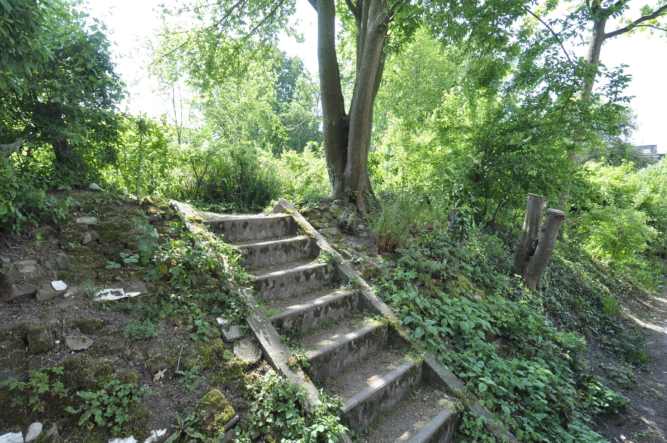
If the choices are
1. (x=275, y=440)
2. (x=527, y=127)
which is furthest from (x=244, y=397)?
(x=527, y=127)

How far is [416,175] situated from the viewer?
767 cm

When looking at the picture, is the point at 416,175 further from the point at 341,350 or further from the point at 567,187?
the point at 341,350

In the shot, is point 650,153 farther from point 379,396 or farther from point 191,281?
point 191,281

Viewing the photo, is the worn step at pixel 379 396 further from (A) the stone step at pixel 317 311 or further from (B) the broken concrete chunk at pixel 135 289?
(B) the broken concrete chunk at pixel 135 289

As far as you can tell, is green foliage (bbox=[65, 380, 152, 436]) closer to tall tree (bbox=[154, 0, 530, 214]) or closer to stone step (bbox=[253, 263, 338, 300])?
stone step (bbox=[253, 263, 338, 300])

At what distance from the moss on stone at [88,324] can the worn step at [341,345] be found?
1.59 meters

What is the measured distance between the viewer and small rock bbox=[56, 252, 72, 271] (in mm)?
2556

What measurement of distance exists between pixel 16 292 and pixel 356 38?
21.1ft

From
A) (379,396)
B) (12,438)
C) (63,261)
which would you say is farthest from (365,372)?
(63,261)

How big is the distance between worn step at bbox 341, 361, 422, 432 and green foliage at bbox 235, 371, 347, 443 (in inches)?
8.3

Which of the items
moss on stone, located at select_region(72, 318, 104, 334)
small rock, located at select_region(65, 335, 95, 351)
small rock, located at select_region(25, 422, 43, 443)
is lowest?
small rock, located at select_region(25, 422, 43, 443)

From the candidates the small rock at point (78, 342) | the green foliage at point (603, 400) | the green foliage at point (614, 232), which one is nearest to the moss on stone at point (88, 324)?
the small rock at point (78, 342)

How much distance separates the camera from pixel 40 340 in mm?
1996

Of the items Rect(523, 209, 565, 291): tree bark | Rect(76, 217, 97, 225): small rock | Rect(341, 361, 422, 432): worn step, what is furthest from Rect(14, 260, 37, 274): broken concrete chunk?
Rect(523, 209, 565, 291): tree bark
